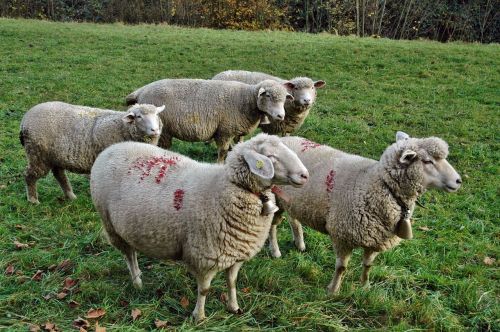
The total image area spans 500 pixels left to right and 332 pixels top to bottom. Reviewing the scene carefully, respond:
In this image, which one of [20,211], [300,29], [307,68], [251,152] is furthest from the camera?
[300,29]

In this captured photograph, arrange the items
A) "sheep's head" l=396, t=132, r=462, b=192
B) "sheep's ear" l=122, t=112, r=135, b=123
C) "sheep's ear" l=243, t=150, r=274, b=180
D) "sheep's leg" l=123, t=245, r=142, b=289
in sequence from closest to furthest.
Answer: "sheep's ear" l=243, t=150, r=274, b=180 < "sheep's head" l=396, t=132, r=462, b=192 < "sheep's leg" l=123, t=245, r=142, b=289 < "sheep's ear" l=122, t=112, r=135, b=123

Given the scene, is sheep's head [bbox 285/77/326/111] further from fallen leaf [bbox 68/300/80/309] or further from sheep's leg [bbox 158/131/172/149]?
fallen leaf [bbox 68/300/80/309]

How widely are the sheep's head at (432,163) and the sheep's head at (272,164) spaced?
3.20ft

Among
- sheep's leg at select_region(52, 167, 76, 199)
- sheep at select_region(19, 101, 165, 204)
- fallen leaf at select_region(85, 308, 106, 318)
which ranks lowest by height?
sheep's leg at select_region(52, 167, 76, 199)

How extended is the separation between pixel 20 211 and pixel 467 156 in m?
6.66

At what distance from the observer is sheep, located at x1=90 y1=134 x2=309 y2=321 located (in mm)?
3479

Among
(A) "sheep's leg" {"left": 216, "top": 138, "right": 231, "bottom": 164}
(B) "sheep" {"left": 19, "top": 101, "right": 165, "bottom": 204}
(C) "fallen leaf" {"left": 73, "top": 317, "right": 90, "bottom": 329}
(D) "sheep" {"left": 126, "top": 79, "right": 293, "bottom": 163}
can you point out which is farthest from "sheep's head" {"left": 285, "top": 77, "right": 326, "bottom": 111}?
(C) "fallen leaf" {"left": 73, "top": 317, "right": 90, "bottom": 329}

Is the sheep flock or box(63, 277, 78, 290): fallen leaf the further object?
box(63, 277, 78, 290): fallen leaf

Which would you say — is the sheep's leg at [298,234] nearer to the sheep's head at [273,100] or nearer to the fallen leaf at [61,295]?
the fallen leaf at [61,295]

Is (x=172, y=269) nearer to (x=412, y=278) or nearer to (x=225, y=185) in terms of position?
(x=225, y=185)

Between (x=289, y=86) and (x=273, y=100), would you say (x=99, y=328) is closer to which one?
(x=273, y=100)

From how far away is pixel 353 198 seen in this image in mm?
4125

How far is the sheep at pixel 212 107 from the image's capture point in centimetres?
727

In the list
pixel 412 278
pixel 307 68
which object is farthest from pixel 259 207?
pixel 307 68
